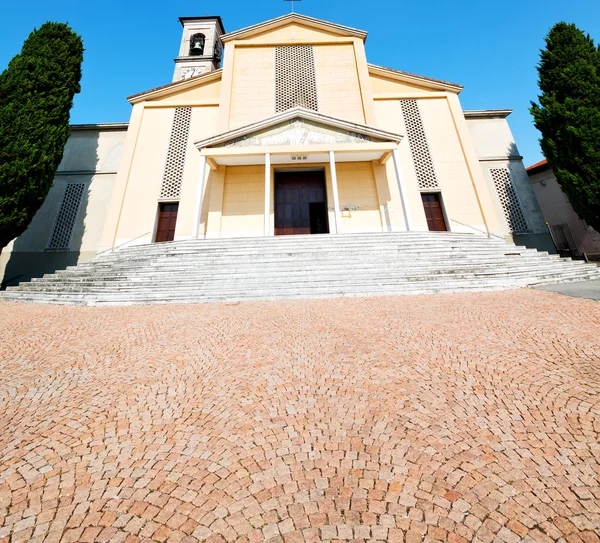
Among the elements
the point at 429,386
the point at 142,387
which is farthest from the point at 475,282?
the point at 142,387

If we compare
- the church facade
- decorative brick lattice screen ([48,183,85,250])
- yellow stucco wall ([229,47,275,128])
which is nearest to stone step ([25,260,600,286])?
the church facade

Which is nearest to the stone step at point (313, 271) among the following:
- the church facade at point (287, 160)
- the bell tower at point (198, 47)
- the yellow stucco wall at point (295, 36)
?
the church facade at point (287, 160)

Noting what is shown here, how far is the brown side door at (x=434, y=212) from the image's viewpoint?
46.3 ft

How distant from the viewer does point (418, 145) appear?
1497cm

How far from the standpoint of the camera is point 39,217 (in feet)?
48.4

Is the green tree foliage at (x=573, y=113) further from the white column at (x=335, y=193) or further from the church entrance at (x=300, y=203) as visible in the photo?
the church entrance at (x=300, y=203)

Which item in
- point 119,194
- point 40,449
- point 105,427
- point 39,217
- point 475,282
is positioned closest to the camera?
point 40,449

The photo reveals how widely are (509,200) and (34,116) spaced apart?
23866 mm

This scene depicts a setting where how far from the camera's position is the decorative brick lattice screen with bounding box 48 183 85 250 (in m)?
14.5

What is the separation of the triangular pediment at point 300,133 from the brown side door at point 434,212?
388 centimetres

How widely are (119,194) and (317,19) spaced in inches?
626

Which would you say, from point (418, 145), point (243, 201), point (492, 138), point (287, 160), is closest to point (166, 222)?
point (243, 201)

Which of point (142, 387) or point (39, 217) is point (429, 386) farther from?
point (39, 217)

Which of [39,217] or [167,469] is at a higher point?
[39,217]
